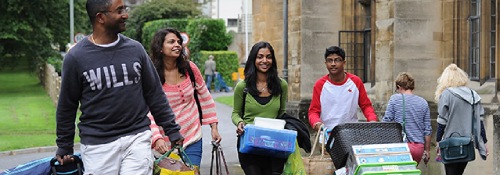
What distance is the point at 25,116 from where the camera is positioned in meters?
35.2

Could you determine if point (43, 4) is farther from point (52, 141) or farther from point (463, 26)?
point (463, 26)

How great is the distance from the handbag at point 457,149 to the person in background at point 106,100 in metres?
5.43

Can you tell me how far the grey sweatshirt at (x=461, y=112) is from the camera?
38.5ft

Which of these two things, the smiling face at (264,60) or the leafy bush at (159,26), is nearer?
the smiling face at (264,60)

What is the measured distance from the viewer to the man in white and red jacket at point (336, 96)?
10.3 metres

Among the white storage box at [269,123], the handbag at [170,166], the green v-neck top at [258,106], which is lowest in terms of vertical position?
the handbag at [170,166]

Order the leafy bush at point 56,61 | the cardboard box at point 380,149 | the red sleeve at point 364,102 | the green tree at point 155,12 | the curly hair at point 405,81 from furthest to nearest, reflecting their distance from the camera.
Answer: the green tree at point 155,12
the leafy bush at point 56,61
the curly hair at point 405,81
the red sleeve at point 364,102
the cardboard box at point 380,149

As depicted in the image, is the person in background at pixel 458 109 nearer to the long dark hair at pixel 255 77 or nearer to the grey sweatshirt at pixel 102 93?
the long dark hair at pixel 255 77

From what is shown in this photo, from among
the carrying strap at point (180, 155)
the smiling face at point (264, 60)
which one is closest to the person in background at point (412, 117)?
the smiling face at point (264, 60)

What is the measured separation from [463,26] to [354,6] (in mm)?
4853

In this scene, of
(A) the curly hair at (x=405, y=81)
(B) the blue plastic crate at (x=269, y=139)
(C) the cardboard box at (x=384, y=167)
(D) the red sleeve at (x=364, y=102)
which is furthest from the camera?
(A) the curly hair at (x=405, y=81)

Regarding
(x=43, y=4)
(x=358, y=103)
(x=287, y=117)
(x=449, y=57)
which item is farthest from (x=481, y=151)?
(x=43, y=4)

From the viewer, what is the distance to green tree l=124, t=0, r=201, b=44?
8094 centimetres

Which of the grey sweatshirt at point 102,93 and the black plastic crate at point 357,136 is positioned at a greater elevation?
the grey sweatshirt at point 102,93
